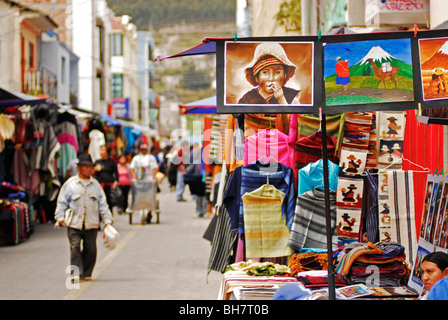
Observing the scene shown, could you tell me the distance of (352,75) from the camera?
15.1 feet

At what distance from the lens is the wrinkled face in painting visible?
4613 mm

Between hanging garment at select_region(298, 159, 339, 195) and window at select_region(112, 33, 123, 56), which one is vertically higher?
window at select_region(112, 33, 123, 56)

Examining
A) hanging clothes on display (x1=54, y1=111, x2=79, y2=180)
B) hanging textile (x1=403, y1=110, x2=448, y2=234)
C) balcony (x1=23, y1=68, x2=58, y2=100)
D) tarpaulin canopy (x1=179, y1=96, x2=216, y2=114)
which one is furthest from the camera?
balcony (x1=23, y1=68, x2=58, y2=100)

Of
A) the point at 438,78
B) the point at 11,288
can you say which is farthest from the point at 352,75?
the point at 11,288

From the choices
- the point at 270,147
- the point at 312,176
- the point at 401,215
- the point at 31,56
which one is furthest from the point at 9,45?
the point at 401,215

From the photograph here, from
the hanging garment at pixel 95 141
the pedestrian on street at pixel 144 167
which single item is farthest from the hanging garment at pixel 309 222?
the hanging garment at pixel 95 141

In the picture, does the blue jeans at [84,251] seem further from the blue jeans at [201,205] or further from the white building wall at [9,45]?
the white building wall at [9,45]

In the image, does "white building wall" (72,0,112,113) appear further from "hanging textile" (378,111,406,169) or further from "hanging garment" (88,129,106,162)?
"hanging textile" (378,111,406,169)

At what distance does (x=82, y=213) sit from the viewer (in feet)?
34.7

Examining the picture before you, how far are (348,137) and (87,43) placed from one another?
Result: 37.1m

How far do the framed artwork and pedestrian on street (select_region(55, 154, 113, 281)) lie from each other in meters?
6.24

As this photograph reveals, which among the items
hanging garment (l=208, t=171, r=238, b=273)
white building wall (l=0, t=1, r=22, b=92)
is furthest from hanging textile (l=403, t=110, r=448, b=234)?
white building wall (l=0, t=1, r=22, b=92)
